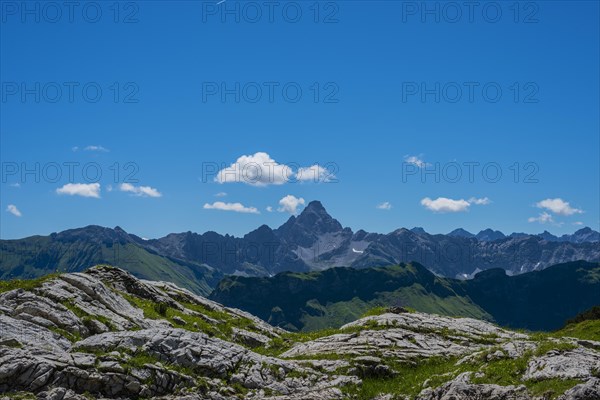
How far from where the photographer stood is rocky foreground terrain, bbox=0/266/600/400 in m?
27.3

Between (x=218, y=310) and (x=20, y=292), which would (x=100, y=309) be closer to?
(x=20, y=292)

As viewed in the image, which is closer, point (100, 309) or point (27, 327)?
point (27, 327)

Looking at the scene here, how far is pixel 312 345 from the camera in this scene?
41469mm

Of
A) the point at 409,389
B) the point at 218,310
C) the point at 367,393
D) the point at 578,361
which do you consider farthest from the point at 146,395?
the point at 218,310

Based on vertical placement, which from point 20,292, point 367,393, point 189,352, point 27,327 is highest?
point 20,292

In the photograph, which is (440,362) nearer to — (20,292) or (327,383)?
(327,383)

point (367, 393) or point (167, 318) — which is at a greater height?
point (167, 318)

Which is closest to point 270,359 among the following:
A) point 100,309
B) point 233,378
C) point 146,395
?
point 233,378

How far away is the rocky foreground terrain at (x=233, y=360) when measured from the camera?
2727 centimetres

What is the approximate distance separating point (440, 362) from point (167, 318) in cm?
2404

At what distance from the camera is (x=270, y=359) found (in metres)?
35.1

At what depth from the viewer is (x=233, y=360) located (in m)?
33.2

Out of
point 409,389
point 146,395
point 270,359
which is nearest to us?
point 146,395

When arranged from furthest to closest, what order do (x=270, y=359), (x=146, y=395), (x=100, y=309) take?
(x=100, y=309) < (x=270, y=359) < (x=146, y=395)
